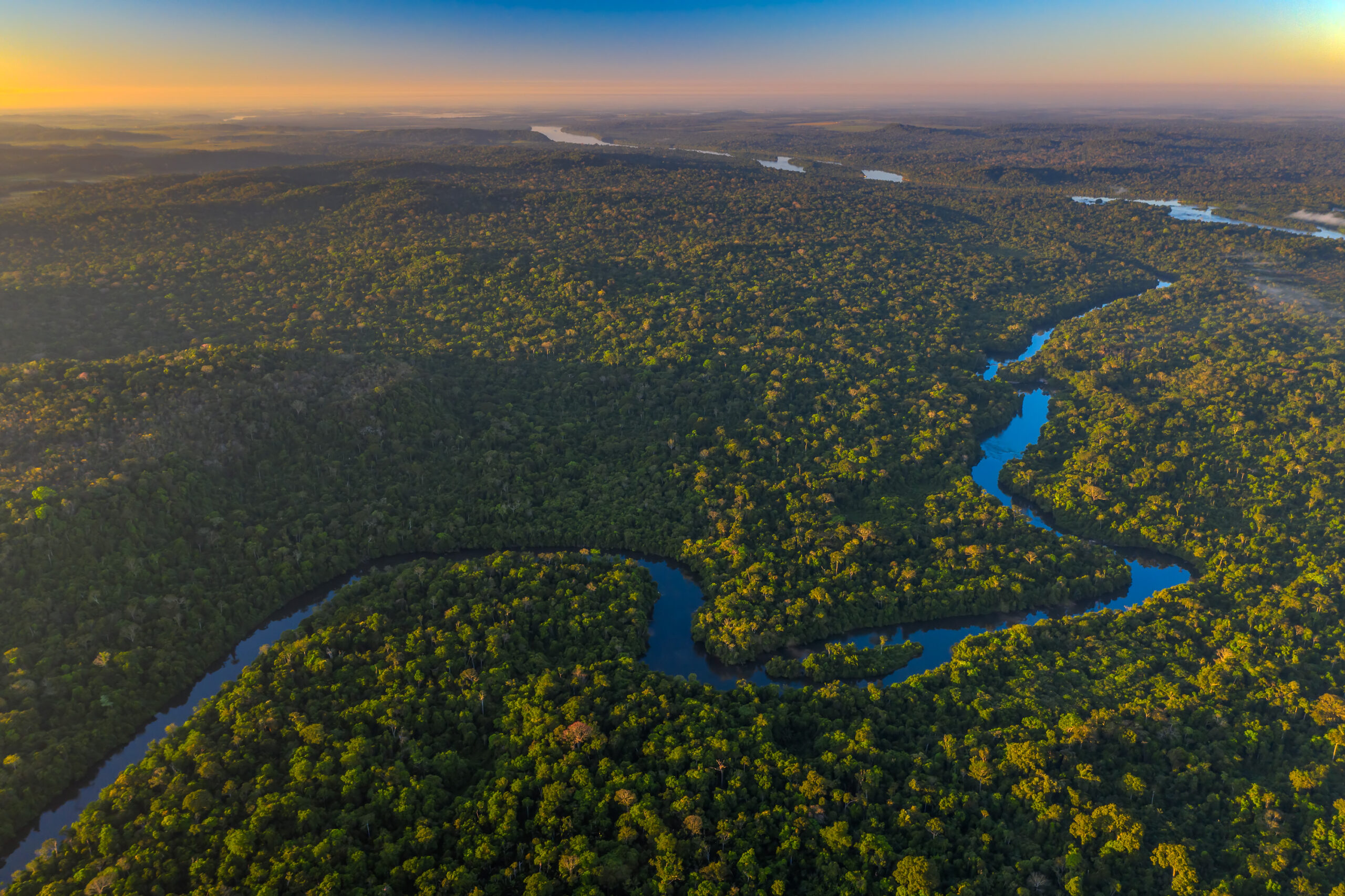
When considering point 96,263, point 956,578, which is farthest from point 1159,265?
point 96,263

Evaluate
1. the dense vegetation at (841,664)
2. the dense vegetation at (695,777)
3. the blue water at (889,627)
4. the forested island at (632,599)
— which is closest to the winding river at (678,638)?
the blue water at (889,627)

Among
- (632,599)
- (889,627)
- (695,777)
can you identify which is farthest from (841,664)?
(632,599)

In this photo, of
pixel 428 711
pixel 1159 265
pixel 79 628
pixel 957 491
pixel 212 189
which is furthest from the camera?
pixel 1159 265

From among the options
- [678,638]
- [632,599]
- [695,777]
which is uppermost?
[632,599]

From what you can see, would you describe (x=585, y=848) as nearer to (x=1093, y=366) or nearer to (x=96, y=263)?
(x=1093, y=366)

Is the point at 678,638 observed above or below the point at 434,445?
below

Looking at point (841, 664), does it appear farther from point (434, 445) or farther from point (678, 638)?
point (434, 445)
